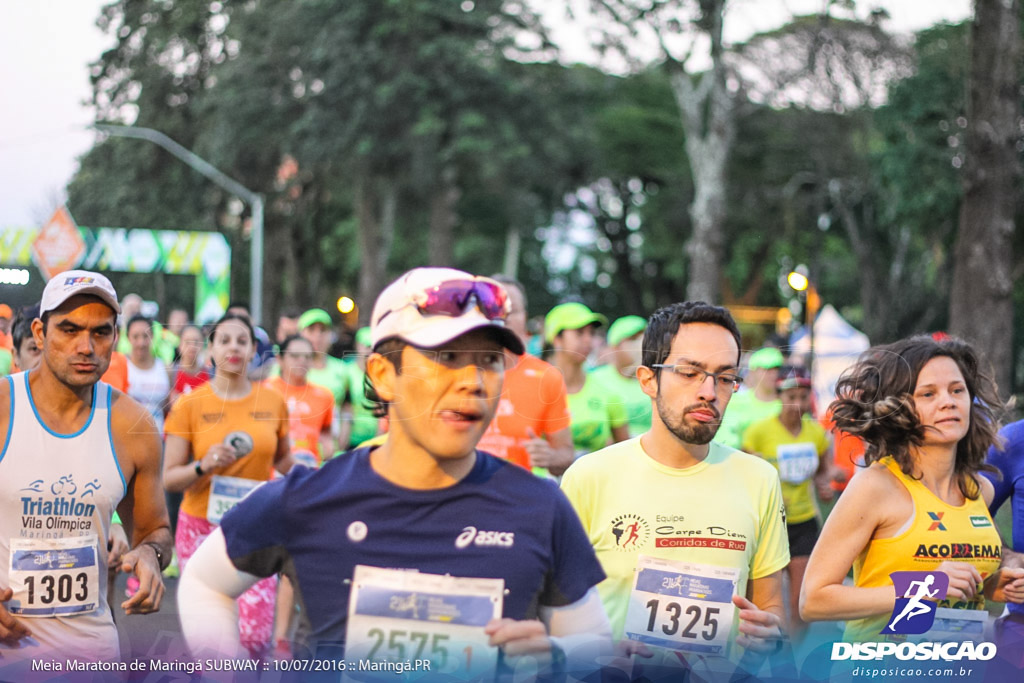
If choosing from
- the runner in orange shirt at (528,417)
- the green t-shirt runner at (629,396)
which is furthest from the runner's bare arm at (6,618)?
the green t-shirt runner at (629,396)

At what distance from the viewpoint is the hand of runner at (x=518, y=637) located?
2.49 metres

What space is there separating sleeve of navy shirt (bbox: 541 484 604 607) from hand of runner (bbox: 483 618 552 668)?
0.41 ft

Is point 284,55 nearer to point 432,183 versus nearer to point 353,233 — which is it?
point 432,183

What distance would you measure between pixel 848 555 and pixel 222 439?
12.3 feet

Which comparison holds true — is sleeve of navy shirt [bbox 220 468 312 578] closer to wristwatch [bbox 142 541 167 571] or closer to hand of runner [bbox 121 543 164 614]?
hand of runner [bbox 121 543 164 614]

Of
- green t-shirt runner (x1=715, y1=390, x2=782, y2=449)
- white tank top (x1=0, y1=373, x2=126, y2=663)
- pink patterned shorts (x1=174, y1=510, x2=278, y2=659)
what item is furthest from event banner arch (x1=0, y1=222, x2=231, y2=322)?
green t-shirt runner (x1=715, y1=390, x2=782, y2=449)

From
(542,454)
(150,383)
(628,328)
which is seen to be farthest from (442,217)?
(542,454)

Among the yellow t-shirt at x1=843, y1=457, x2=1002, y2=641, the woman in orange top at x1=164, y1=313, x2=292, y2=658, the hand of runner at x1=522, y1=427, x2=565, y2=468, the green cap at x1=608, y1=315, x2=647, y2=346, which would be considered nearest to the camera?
the yellow t-shirt at x1=843, y1=457, x2=1002, y2=641

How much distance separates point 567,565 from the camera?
2.65 meters

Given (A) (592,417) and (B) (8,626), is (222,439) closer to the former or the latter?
(A) (592,417)

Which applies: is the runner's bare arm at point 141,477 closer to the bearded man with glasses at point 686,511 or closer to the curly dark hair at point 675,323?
the bearded man with glasses at point 686,511

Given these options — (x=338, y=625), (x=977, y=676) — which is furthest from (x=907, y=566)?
(x=338, y=625)

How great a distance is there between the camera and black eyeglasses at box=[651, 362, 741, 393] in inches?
151

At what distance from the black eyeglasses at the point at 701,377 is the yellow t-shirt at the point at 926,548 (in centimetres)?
53
